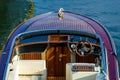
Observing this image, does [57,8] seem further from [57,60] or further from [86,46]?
[86,46]

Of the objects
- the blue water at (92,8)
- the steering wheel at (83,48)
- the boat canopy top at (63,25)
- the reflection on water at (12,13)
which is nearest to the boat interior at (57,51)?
the steering wheel at (83,48)

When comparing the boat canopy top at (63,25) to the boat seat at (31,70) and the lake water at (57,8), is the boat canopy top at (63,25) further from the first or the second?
the lake water at (57,8)

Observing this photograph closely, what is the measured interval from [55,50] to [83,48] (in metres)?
0.69

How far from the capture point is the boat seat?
5.88 meters

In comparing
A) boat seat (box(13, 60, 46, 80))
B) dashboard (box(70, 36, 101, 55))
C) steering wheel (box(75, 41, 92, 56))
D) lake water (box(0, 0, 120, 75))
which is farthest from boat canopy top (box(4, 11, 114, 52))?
lake water (box(0, 0, 120, 75))

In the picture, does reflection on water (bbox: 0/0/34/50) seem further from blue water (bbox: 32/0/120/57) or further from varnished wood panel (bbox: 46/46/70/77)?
varnished wood panel (bbox: 46/46/70/77)

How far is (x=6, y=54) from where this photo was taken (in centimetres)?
641

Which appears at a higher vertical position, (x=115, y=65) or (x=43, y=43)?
(x=43, y=43)

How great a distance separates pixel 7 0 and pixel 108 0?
4.17 m

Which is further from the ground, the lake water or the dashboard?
the lake water

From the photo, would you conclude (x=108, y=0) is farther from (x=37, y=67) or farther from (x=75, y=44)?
(x=37, y=67)

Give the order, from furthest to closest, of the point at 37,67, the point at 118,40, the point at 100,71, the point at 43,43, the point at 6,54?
the point at 118,40, the point at 43,43, the point at 6,54, the point at 37,67, the point at 100,71

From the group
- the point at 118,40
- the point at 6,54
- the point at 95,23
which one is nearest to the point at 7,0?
the point at 118,40

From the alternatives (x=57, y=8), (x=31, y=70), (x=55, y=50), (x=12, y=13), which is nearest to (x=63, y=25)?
(x=55, y=50)
